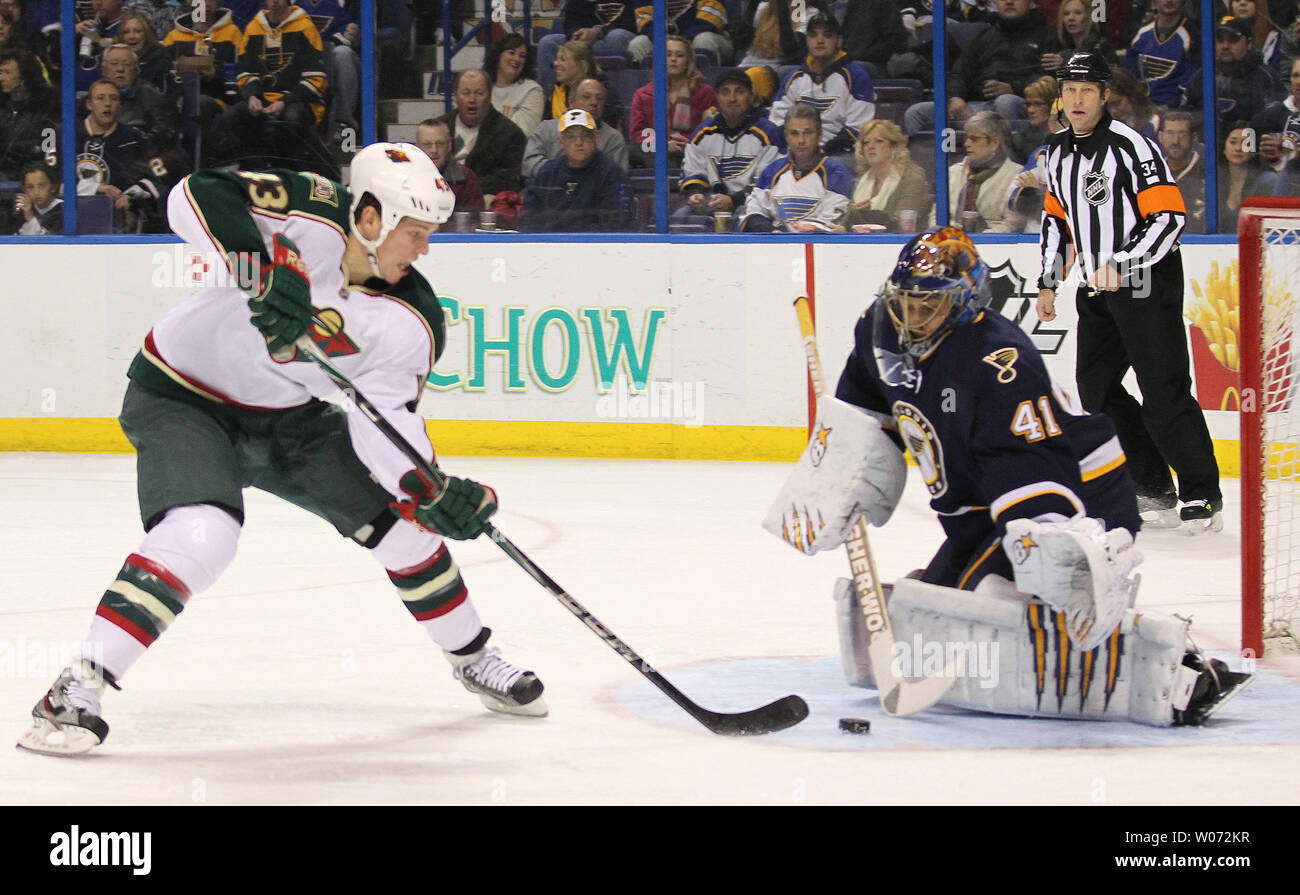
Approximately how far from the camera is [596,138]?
6.87 metres

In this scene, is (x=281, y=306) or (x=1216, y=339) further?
(x=1216, y=339)

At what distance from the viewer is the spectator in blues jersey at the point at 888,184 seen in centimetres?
659

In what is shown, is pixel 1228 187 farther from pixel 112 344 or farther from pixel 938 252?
pixel 112 344

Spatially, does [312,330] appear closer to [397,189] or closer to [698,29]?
[397,189]

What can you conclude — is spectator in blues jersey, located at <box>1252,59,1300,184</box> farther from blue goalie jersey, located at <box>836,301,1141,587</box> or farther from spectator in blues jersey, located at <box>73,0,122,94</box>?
spectator in blues jersey, located at <box>73,0,122,94</box>

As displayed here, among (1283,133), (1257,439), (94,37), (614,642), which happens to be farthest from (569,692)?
(94,37)

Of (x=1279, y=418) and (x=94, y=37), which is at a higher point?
(x=94, y=37)

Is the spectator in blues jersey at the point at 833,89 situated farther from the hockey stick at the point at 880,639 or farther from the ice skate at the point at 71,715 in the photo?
the ice skate at the point at 71,715

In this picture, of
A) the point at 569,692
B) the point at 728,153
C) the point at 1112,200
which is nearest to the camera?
the point at 569,692

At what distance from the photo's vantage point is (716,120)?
22.3 feet

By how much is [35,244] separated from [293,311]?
478 centimetres

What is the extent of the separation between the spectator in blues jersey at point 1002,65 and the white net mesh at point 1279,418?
165 centimetres

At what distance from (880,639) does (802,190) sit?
3.82 m

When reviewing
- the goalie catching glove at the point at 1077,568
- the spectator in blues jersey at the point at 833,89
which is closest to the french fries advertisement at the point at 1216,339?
the spectator in blues jersey at the point at 833,89
